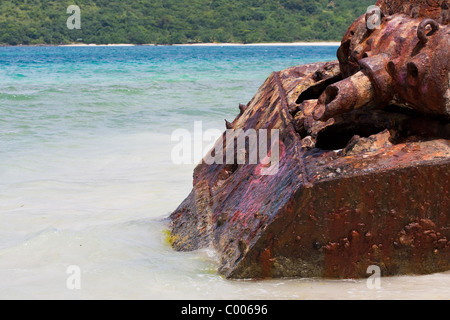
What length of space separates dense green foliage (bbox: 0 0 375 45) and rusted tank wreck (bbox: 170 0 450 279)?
6400cm

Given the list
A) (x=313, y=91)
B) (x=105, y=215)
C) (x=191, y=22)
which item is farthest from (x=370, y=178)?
(x=191, y=22)

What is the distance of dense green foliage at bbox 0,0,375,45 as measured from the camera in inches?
2586

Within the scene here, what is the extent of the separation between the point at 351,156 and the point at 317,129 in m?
0.27

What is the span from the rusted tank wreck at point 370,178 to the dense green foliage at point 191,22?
210 ft

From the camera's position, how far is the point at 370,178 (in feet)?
6.15

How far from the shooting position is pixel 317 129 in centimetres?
220

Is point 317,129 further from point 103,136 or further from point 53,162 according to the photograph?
point 103,136

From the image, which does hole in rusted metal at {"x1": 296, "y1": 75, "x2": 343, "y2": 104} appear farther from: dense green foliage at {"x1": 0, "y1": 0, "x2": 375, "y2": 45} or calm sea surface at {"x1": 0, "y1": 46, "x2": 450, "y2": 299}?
dense green foliage at {"x1": 0, "y1": 0, "x2": 375, "y2": 45}

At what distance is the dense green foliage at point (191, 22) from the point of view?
65.7 meters

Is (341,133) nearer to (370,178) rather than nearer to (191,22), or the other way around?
(370,178)

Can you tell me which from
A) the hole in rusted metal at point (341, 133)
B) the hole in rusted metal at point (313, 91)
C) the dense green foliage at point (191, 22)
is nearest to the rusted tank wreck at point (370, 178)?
the hole in rusted metal at point (341, 133)

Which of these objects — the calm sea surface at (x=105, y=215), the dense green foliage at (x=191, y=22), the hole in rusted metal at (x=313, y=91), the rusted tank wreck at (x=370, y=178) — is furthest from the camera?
the dense green foliage at (x=191, y=22)

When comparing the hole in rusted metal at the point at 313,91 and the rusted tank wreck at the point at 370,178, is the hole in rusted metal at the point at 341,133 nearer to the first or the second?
the rusted tank wreck at the point at 370,178

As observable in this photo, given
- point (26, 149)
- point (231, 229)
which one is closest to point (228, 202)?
point (231, 229)
